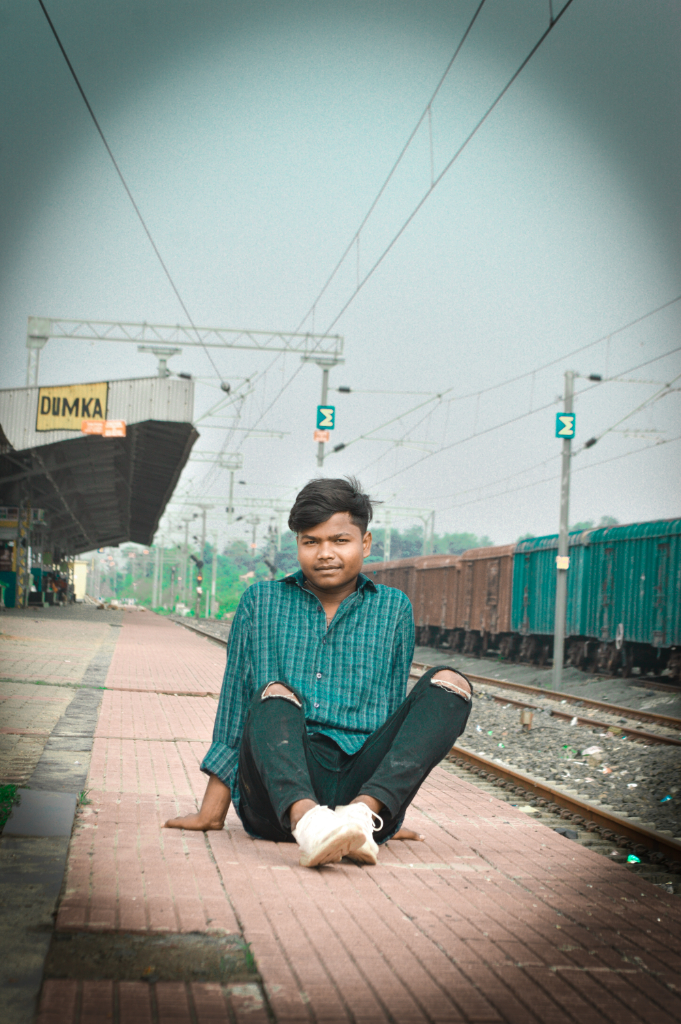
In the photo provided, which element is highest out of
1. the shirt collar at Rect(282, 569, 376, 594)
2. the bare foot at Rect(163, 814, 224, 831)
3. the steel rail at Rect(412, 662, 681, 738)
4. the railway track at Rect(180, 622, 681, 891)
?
the shirt collar at Rect(282, 569, 376, 594)

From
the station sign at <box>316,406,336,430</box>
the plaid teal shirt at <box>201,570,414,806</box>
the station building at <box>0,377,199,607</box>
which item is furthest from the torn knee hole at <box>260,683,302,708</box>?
the station sign at <box>316,406,336,430</box>

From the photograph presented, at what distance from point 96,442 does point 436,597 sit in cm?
1108

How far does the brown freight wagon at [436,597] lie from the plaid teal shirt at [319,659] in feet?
78.7

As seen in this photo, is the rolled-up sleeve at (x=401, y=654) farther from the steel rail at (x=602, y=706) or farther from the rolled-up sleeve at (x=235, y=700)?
the steel rail at (x=602, y=706)

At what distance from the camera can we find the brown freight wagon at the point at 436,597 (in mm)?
27906

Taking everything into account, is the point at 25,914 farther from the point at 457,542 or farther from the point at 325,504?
the point at 457,542

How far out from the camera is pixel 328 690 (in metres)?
3.58

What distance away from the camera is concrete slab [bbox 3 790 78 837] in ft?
12.1

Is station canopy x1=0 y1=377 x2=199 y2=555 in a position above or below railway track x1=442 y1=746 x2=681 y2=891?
above

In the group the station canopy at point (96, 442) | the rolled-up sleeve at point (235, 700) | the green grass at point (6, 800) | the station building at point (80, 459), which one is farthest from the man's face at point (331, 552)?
the station canopy at point (96, 442)

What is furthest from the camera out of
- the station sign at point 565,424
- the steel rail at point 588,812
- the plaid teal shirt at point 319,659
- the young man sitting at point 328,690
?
the station sign at point 565,424

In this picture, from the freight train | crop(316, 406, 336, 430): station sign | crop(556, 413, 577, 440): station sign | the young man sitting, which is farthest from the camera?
crop(316, 406, 336, 430): station sign

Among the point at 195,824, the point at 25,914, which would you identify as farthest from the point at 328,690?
the point at 25,914

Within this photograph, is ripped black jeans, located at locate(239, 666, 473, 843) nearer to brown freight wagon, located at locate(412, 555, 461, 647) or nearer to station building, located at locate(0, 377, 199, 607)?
station building, located at locate(0, 377, 199, 607)
